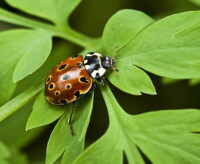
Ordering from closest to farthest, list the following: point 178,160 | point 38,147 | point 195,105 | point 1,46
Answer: point 178,160 → point 1,46 → point 195,105 → point 38,147

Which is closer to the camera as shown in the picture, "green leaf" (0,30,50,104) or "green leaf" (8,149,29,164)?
"green leaf" (0,30,50,104)

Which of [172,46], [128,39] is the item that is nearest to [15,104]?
[128,39]

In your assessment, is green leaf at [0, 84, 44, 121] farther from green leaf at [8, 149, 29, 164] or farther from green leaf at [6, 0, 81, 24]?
green leaf at [8, 149, 29, 164]

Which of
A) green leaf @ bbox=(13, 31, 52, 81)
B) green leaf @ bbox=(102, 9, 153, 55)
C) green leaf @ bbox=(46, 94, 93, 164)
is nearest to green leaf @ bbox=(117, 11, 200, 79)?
green leaf @ bbox=(102, 9, 153, 55)

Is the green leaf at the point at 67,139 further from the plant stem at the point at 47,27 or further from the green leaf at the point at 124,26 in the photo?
the plant stem at the point at 47,27

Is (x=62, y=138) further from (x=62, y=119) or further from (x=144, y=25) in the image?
(x=144, y=25)

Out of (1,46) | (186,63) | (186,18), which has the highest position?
(1,46)

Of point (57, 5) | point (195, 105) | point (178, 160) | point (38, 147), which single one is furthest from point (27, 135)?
point (178, 160)
